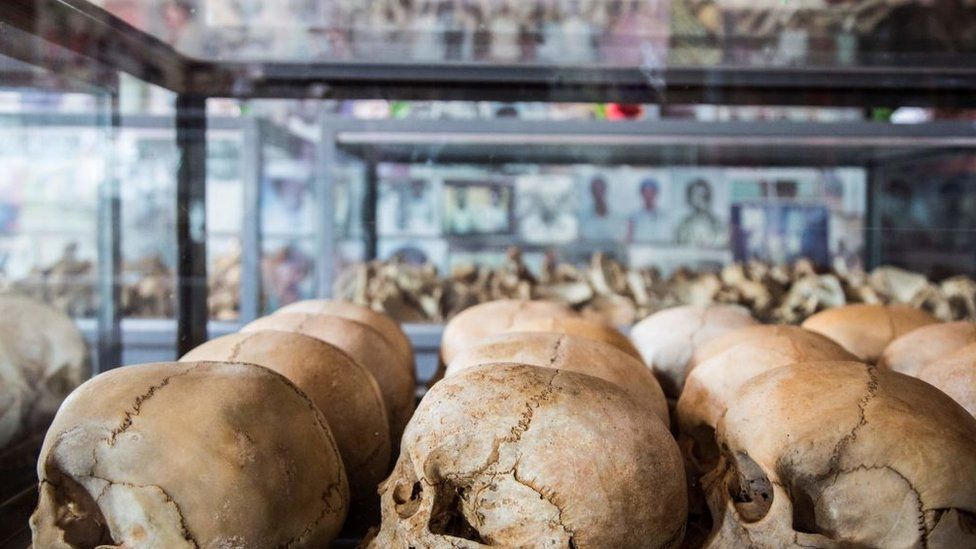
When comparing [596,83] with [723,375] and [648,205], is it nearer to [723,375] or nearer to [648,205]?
[648,205]

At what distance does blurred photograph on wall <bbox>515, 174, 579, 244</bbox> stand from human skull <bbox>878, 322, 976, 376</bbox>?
51.4 inches

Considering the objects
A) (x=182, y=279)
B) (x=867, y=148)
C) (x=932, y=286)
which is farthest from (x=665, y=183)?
(x=182, y=279)

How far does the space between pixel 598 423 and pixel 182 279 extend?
4.56 feet

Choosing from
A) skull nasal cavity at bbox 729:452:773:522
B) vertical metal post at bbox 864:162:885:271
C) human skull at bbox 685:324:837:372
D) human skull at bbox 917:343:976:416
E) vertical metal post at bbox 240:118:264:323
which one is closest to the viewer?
skull nasal cavity at bbox 729:452:773:522

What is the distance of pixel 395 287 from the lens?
254 centimetres

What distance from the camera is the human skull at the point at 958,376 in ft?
3.51

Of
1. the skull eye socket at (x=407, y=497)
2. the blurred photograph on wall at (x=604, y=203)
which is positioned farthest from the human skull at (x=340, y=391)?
the blurred photograph on wall at (x=604, y=203)

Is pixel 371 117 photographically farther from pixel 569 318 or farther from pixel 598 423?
pixel 598 423

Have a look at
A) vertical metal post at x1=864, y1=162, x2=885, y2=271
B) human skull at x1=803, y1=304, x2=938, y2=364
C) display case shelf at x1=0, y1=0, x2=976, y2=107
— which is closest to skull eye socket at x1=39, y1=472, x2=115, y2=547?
display case shelf at x1=0, y1=0, x2=976, y2=107

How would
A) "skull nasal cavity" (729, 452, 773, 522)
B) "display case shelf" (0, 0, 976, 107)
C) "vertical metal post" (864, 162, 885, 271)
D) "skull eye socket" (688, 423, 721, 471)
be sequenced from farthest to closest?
"vertical metal post" (864, 162, 885, 271) < "display case shelf" (0, 0, 976, 107) < "skull eye socket" (688, 423, 721, 471) < "skull nasal cavity" (729, 452, 773, 522)

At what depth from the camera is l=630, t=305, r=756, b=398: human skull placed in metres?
1.63

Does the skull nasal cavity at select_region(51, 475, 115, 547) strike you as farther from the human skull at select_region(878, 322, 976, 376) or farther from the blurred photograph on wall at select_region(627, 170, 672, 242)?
the blurred photograph on wall at select_region(627, 170, 672, 242)

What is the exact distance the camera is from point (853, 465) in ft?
2.84

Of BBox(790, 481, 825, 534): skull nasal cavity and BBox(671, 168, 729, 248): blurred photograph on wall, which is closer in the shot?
BBox(790, 481, 825, 534): skull nasal cavity
